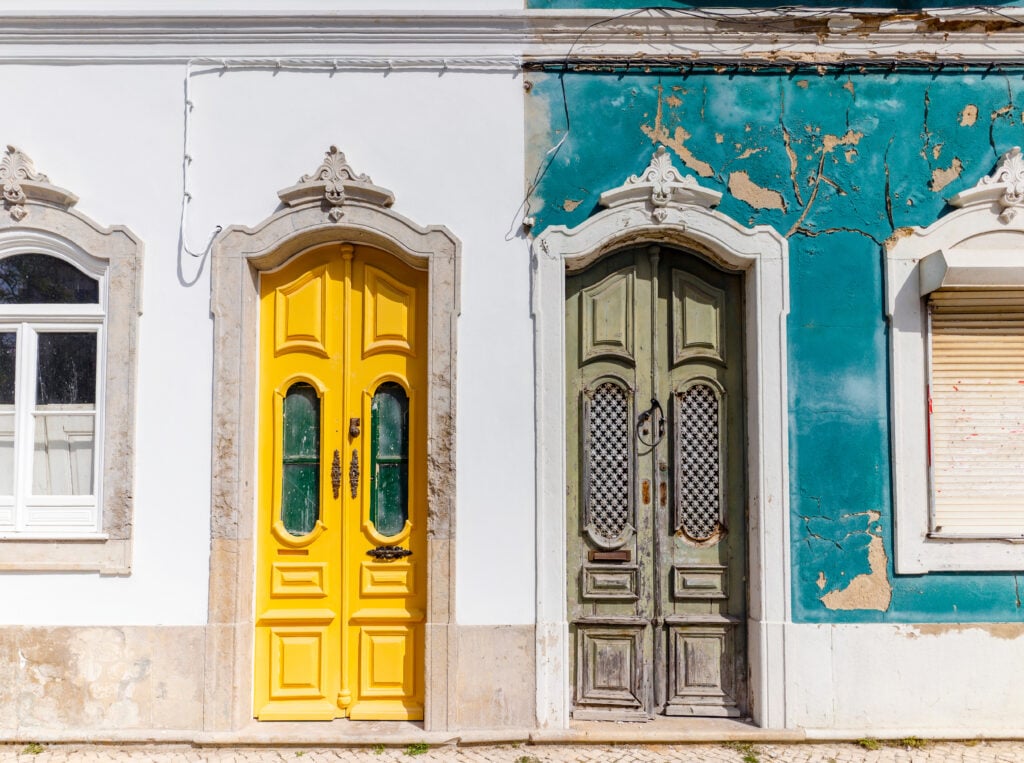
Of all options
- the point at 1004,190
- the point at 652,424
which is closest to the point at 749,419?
the point at 652,424

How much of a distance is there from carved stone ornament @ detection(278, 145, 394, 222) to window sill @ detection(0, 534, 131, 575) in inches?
90.6

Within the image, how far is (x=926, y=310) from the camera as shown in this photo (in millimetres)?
5137

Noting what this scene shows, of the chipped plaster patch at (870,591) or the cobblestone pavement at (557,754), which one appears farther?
the chipped plaster patch at (870,591)

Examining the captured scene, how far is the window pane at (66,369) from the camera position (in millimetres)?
5203

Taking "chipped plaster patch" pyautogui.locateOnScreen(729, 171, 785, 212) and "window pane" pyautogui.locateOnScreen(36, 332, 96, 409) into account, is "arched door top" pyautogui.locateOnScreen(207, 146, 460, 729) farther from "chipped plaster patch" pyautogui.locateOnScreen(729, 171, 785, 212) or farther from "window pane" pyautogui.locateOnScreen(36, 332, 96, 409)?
"chipped plaster patch" pyautogui.locateOnScreen(729, 171, 785, 212)

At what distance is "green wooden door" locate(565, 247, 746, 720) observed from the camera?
17.0 feet

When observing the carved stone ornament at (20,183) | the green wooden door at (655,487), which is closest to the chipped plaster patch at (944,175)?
the green wooden door at (655,487)

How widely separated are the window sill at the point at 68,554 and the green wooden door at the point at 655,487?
8.85ft

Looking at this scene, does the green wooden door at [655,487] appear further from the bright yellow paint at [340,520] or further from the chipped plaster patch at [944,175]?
the chipped plaster patch at [944,175]

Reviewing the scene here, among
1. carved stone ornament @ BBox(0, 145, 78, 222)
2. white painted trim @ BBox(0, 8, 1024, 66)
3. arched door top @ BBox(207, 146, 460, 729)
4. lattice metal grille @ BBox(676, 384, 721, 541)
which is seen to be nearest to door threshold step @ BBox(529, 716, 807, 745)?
arched door top @ BBox(207, 146, 460, 729)

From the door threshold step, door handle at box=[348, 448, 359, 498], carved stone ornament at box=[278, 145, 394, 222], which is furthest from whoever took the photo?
door handle at box=[348, 448, 359, 498]

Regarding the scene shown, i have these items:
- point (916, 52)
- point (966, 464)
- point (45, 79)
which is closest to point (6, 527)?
point (45, 79)

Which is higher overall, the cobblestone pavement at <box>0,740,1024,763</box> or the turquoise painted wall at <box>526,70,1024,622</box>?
the turquoise painted wall at <box>526,70,1024,622</box>

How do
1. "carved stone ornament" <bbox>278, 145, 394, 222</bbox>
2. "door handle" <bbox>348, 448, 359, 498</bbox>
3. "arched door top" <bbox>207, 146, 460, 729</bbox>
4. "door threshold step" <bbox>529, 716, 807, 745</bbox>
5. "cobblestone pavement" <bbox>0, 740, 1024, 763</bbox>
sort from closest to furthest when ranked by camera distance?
"cobblestone pavement" <bbox>0, 740, 1024, 763</bbox> < "door threshold step" <bbox>529, 716, 807, 745</bbox> < "arched door top" <bbox>207, 146, 460, 729</bbox> < "carved stone ornament" <bbox>278, 145, 394, 222</bbox> < "door handle" <bbox>348, 448, 359, 498</bbox>
